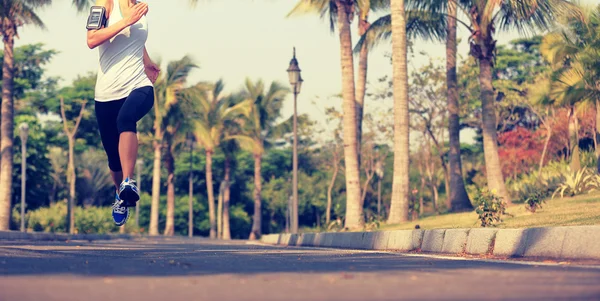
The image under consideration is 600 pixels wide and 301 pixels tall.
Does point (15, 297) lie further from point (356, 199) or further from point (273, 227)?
point (273, 227)

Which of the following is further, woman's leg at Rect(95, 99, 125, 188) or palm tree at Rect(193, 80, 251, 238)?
palm tree at Rect(193, 80, 251, 238)

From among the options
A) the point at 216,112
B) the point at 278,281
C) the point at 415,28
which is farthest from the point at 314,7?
the point at 216,112

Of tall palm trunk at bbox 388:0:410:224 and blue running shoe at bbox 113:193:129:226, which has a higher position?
tall palm trunk at bbox 388:0:410:224

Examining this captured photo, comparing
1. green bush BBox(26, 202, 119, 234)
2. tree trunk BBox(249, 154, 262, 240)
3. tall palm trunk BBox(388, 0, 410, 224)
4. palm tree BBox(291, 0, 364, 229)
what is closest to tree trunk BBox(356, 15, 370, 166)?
palm tree BBox(291, 0, 364, 229)

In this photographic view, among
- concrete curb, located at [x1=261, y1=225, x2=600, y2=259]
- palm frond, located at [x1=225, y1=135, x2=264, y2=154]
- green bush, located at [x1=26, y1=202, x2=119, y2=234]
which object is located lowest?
concrete curb, located at [x1=261, y1=225, x2=600, y2=259]

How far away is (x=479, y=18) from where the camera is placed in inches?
1078

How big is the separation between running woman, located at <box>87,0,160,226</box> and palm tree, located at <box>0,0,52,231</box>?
25.4 meters

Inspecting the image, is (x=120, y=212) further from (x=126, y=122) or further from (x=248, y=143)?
(x=248, y=143)

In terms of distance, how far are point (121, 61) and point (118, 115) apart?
0.50 metres

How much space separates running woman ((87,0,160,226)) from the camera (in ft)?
29.8

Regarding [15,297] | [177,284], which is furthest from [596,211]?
[15,297]

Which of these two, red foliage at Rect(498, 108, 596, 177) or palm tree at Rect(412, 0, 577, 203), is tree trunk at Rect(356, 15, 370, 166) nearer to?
palm tree at Rect(412, 0, 577, 203)

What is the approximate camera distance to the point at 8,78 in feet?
113

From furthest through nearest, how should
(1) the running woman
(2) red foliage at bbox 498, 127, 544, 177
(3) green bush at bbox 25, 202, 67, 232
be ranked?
1. (2) red foliage at bbox 498, 127, 544, 177
2. (3) green bush at bbox 25, 202, 67, 232
3. (1) the running woman
